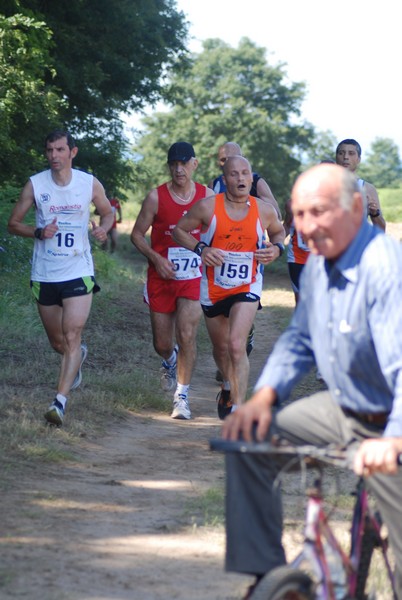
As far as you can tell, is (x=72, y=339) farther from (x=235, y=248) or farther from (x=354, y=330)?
(x=354, y=330)

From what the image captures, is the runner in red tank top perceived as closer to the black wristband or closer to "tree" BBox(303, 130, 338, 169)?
the black wristband

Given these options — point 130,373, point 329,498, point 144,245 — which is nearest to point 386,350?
point 329,498

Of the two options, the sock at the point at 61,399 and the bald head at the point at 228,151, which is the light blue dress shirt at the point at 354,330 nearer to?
the sock at the point at 61,399

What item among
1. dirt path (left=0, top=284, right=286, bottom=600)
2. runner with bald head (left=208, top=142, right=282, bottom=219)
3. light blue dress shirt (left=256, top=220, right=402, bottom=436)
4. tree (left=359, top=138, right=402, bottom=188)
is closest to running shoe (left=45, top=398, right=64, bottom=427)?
dirt path (left=0, top=284, right=286, bottom=600)

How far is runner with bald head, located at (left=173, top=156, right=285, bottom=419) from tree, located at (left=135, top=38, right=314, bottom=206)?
195ft

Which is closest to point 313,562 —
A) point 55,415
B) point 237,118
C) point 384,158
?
point 55,415

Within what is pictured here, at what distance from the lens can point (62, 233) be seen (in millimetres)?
9070

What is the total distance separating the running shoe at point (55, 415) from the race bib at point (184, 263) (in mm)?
2143

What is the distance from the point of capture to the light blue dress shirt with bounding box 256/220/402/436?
3828 mm

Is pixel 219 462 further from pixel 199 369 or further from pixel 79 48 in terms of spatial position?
pixel 79 48

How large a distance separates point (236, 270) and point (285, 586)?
5757 millimetres

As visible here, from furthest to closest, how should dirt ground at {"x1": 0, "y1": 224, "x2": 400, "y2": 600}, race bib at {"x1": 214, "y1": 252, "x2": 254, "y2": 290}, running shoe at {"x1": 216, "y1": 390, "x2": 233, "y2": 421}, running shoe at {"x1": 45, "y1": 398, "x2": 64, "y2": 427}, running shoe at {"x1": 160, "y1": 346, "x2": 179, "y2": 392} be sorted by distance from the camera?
running shoe at {"x1": 160, "y1": 346, "x2": 179, "y2": 392}, running shoe at {"x1": 216, "y1": 390, "x2": 233, "y2": 421}, race bib at {"x1": 214, "y1": 252, "x2": 254, "y2": 290}, running shoe at {"x1": 45, "y1": 398, "x2": 64, "y2": 427}, dirt ground at {"x1": 0, "y1": 224, "x2": 400, "y2": 600}

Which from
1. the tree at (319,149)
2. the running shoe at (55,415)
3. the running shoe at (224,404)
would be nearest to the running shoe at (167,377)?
the running shoe at (224,404)

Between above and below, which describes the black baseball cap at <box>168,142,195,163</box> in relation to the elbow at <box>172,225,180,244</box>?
above
